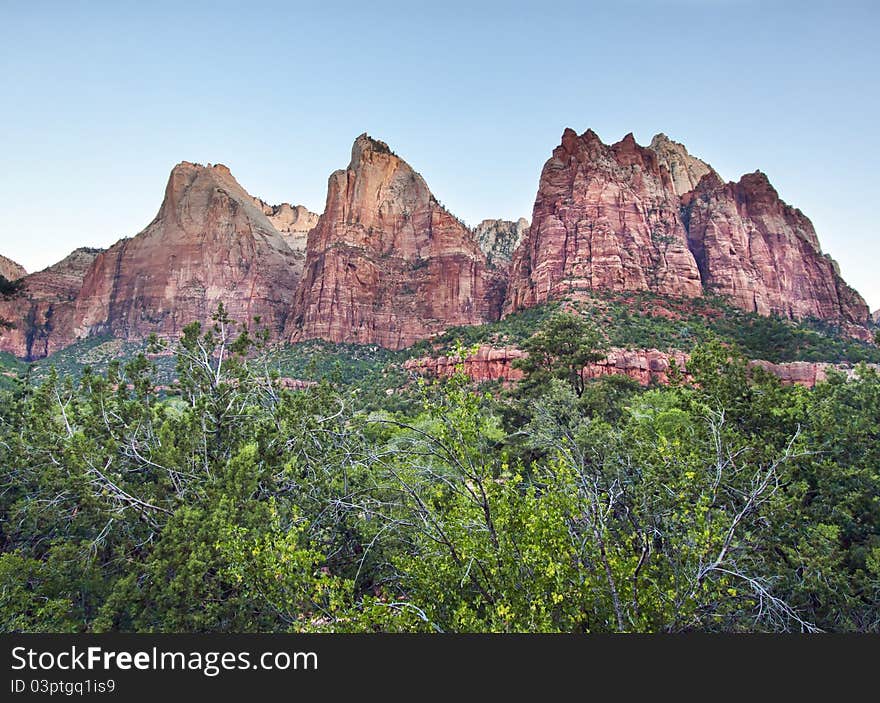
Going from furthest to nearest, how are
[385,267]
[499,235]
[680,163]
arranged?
[499,235] < [680,163] < [385,267]

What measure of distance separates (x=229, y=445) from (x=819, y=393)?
14.2 meters

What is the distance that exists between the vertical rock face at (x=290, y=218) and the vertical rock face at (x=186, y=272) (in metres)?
47.7

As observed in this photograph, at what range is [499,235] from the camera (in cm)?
15850

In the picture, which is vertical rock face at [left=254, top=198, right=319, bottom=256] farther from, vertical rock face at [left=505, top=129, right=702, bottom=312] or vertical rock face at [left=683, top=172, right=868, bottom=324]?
vertical rock face at [left=683, top=172, right=868, bottom=324]

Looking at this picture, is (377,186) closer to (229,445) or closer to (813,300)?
(813,300)

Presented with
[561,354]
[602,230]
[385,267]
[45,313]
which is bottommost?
[561,354]

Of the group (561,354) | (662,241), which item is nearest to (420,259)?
(662,241)

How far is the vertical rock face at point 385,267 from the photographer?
87.8 metres

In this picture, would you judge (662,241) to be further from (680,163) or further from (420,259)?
(680,163)

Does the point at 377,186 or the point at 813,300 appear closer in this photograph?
the point at 813,300

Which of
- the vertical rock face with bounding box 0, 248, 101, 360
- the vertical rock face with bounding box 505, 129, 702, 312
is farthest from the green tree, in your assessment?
the vertical rock face with bounding box 0, 248, 101, 360

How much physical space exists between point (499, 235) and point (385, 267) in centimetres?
7371

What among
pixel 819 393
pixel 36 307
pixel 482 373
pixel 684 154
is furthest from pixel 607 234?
pixel 36 307

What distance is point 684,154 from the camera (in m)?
128
